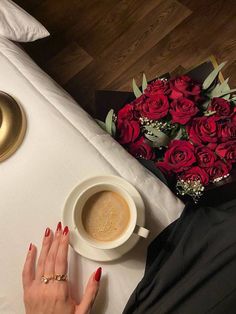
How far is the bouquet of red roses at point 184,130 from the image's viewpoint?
2.87 feet

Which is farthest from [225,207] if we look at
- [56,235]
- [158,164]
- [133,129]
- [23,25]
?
[23,25]

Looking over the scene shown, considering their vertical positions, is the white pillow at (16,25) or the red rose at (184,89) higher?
the white pillow at (16,25)

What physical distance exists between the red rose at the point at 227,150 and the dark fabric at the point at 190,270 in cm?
19

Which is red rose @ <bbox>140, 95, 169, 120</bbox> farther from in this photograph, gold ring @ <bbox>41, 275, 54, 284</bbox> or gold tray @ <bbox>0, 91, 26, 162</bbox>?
gold ring @ <bbox>41, 275, 54, 284</bbox>

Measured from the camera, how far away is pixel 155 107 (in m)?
0.90

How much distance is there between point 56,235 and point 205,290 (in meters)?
0.31

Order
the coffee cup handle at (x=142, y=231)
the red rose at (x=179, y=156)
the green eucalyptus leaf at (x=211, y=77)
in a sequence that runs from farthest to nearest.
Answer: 1. the green eucalyptus leaf at (x=211, y=77)
2. the red rose at (x=179, y=156)
3. the coffee cup handle at (x=142, y=231)

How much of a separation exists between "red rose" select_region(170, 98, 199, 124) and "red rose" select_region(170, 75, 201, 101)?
26 mm

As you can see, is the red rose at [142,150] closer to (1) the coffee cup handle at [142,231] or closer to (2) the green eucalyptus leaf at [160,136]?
(2) the green eucalyptus leaf at [160,136]

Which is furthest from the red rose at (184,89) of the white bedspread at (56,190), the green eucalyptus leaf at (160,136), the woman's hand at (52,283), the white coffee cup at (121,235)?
the woman's hand at (52,283)

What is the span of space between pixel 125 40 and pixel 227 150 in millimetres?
991

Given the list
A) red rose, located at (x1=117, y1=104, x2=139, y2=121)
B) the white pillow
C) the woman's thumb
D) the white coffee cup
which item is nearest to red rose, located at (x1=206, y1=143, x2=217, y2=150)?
red rose, located at (x1=117, y1=104, x2=139, y2=121)

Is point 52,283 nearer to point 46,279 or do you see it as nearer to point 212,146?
point 46,279

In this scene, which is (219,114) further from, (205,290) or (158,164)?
(205,290)
